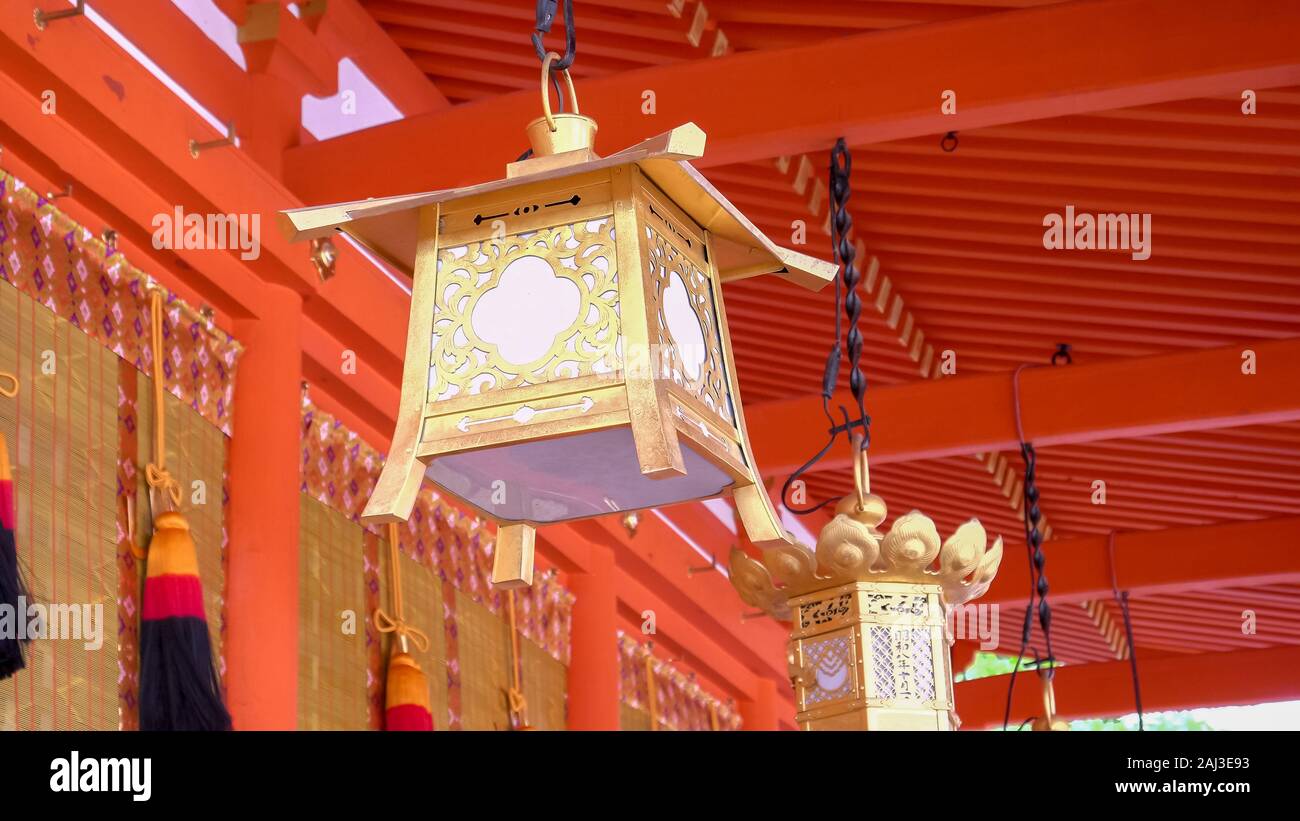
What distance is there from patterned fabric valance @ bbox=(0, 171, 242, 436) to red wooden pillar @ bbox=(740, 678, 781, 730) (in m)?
4.26

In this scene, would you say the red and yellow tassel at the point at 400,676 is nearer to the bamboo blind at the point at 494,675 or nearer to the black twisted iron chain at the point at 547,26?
the bamboo blind at the point at 494,675

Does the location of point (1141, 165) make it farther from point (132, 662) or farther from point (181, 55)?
point (132, 662)

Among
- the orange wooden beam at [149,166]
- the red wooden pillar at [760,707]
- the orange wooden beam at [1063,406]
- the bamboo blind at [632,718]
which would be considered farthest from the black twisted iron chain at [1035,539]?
the red wooden pillar at [760,707]

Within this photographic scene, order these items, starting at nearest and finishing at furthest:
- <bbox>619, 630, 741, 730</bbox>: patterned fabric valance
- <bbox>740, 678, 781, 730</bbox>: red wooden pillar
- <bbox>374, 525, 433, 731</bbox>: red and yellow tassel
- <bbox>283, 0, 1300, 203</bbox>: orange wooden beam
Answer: <bbox>283, 0, 1300, 203</bbox>: orange wooden beam
<bbox>374, 525, 433, 731</bbox>: red and yellow tassel
<bbox>619, 630, 741, 730</bbox>: patterned fabric valance
<bbox>740, 678, 781, 730</bbox>: red wooden pillar

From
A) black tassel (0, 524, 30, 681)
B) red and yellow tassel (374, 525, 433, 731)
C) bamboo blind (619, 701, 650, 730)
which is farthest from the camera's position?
bamboo blind (619, 701, 650, 730)

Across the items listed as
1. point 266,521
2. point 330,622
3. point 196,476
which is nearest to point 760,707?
point 330,622

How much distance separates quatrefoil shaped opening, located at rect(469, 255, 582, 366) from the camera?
6.36 feet

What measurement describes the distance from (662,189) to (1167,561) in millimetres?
5476

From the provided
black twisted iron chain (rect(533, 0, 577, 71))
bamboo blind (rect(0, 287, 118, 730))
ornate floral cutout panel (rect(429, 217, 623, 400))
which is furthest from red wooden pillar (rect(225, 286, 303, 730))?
black twisted iron chain (rect(533, 0, 577, 71))

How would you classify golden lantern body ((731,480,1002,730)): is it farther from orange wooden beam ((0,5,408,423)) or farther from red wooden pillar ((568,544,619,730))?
red wooden pillar ((568,544,619,730))

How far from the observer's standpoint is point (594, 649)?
6.19 m

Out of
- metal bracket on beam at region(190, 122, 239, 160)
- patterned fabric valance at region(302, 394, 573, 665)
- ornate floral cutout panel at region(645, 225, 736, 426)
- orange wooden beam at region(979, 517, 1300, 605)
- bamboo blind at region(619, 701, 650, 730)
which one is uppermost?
metal bracket on beam at region(190, 122, 239, 160)

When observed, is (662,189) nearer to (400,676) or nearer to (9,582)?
(9,582)

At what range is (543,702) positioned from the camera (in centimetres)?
589
